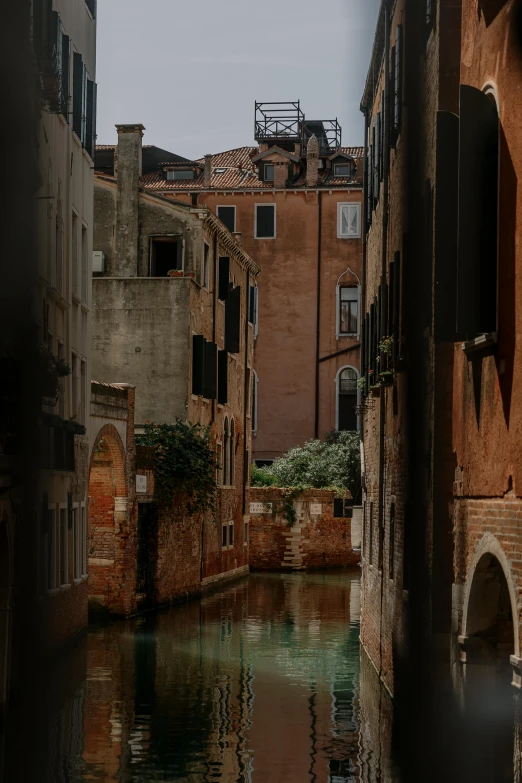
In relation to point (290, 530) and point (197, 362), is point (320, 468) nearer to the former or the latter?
point (290, 530)

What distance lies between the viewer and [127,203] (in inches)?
950

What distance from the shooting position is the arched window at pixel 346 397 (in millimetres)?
37375

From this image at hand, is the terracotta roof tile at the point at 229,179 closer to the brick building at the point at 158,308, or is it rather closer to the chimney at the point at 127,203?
the brick building at the point at 158,308

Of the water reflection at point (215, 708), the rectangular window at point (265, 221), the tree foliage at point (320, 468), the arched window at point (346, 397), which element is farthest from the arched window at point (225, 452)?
the rectangular window at point (265, 221)

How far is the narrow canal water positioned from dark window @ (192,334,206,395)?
465 cm

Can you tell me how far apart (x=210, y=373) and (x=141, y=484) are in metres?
5.25

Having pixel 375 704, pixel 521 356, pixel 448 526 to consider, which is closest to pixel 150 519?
pixel 375 704

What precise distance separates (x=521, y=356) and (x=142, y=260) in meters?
20.8

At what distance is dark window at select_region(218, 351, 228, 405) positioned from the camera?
27.3 m

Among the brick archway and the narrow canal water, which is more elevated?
the brick archway

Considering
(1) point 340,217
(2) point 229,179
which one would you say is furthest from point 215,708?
(2) point 229,179

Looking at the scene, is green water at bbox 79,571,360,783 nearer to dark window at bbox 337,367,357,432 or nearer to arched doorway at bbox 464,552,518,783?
arched doorway at bbox 464,552,518,783

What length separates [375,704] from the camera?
10836mm

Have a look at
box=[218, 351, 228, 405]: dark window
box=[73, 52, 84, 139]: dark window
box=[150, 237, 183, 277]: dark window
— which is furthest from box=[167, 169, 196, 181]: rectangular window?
box=[73, 52, 84, 139]: dark window
